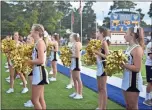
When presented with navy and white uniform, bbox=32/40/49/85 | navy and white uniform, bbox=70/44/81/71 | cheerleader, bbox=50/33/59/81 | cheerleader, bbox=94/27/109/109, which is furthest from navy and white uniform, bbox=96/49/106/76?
cheerleader, bbox=50/33/59/81

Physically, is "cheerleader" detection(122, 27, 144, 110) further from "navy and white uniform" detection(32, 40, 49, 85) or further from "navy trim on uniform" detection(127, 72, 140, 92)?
"navy and white uniform" detection(32, 40, 49, 85)

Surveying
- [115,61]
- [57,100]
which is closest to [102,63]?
[115,61]

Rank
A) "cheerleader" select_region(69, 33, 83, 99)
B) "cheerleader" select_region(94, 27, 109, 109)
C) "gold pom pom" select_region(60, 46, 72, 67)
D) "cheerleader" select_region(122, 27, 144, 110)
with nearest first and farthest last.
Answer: "cheerleader" select_region(122, 27, 144, 110) → "cheerleader" select_region(94, 27, 109, 109) → "cheerleader" select_region(69, 33, 83, 99) → "gold pom pom" select_region(60, 46, 72, 67)

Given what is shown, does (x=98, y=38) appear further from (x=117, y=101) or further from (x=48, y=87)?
(x=48, y=87)

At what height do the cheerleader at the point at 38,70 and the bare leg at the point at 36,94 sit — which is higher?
the cheerleader at the point at 38,70

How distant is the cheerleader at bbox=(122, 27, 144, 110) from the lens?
3.93 m

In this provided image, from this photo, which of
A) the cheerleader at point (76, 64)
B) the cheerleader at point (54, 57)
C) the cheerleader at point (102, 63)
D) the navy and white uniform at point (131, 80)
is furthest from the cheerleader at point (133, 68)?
the cheerleader at point (54, 57)

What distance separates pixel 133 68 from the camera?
3922 mm

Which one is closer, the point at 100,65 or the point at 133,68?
the point at 133,68

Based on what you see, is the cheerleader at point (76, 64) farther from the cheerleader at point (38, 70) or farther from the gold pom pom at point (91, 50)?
the cheerleader at point (38, 70)

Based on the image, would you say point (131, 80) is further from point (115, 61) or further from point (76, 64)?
point (76, 64)

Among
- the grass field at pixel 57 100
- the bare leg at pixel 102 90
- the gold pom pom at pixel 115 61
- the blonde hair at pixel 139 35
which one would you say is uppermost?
the blonde hair at pixel 139 35

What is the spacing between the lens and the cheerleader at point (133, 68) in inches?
155

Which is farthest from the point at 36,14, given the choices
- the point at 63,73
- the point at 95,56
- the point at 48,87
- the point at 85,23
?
the point at 95,56
